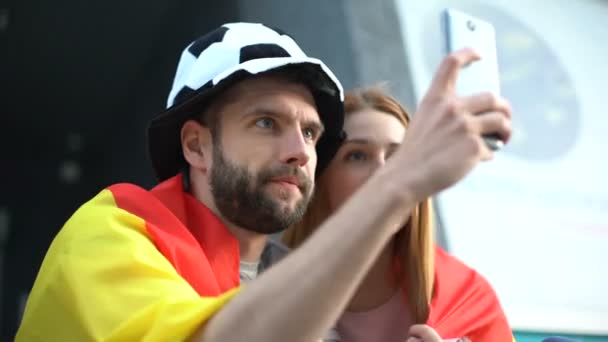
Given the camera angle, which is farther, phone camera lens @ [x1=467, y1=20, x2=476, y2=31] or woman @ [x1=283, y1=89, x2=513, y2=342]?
woman @ [x1=283, y1=89, x2=513, y2=342]

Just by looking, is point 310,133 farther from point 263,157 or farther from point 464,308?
point 464,308

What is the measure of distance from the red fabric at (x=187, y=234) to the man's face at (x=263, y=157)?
0.04m

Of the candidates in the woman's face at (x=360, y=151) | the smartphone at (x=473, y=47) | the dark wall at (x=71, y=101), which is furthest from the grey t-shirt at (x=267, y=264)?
the dark wall at (x=71, y=101)

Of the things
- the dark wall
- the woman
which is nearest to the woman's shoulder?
the woman

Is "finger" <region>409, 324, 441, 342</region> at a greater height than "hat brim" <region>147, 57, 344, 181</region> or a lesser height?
lesser

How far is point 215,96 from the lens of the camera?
1.09 m

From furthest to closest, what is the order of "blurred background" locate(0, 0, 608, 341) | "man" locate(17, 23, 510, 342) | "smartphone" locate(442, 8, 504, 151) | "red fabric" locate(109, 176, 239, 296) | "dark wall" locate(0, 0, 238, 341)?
"dark wall" locate(0, 0, 238, 341) → "blurred background" locate(0, 0, 608, 341) → "red fabric" locate(109, 176, 239, 296) → "smartphone" locate(442, 8, 504, 151) → "man" locate(17, 23, 510, 342)

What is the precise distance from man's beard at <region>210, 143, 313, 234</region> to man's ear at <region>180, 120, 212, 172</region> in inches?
1.8

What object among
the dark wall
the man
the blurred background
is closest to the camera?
the man

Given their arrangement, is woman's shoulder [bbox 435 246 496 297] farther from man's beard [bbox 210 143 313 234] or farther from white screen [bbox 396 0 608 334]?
white screen [bbox 396 0 608 334]

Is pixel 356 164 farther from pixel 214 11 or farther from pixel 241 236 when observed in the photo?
pixel 214 11

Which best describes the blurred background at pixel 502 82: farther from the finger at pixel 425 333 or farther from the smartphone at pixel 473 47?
the smartphone at pixel 473 47

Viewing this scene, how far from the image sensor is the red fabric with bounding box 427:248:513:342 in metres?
1.19

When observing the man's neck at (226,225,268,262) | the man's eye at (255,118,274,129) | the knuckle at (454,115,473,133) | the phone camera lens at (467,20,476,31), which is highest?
the phone camera lens at (467,20,476,31)
